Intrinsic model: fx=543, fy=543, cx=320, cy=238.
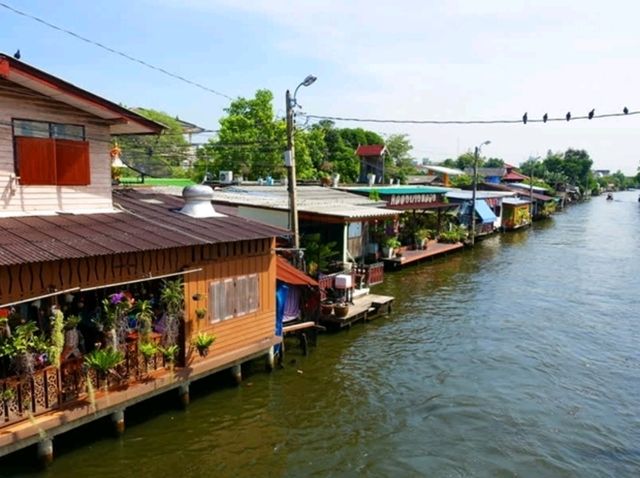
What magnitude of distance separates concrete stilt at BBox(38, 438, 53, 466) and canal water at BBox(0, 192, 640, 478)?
0.19 metres

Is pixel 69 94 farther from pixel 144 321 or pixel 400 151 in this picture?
pixel 400 151

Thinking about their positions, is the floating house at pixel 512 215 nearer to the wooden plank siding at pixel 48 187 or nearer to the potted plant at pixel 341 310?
the potted plant at pixel 341 310

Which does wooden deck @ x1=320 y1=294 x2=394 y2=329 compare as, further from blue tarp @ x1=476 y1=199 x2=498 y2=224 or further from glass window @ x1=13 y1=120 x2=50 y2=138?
blue tarp @ x1=476 y1=199 x2=498 y2=224

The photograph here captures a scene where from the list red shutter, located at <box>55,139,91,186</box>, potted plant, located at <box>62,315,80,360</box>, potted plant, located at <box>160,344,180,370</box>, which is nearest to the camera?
potted plant, located at <box>62,315,80,360</box>

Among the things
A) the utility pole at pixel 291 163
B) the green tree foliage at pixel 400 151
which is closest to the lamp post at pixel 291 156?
the utility pole at pixel 291 163

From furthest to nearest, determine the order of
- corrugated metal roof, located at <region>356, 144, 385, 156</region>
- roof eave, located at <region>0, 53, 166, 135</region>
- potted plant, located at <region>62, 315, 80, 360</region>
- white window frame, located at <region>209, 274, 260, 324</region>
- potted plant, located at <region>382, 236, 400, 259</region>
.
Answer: corrugated metal roof, located at <region>356, 144, 385, 156</region>
potted plant, located at <region>382, 236, 400, 259</region>
white window frame, located at <region>209, 274, 260, 324</region>
roof eave, located at <region>0, 53, 166, 135</region>
potted plant, located at <region>62, 315, 80, 360</region>

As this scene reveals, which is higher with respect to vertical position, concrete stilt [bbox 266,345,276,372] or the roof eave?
the roof eave

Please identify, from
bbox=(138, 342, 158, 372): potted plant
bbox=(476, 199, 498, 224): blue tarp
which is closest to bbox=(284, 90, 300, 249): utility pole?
bbox=(138, 342, 158, 372): potted plant

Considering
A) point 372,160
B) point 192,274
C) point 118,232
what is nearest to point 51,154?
point 118,232

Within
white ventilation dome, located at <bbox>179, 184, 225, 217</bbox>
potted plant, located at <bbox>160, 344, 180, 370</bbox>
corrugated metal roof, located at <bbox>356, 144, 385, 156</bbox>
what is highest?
corrugated metal roof, located at <bbox>356, 144, 385, 156</bbox>

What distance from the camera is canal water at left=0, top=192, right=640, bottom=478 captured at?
10.3 meters

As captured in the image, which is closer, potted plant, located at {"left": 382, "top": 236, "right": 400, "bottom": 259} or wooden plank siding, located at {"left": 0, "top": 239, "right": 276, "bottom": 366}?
wooden plank siding, located at {"left": 0, "top": 239, "right": 276, "bottom": 366}

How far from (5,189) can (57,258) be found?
288cm

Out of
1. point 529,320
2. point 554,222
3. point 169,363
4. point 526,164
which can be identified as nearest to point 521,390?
point 529,320
